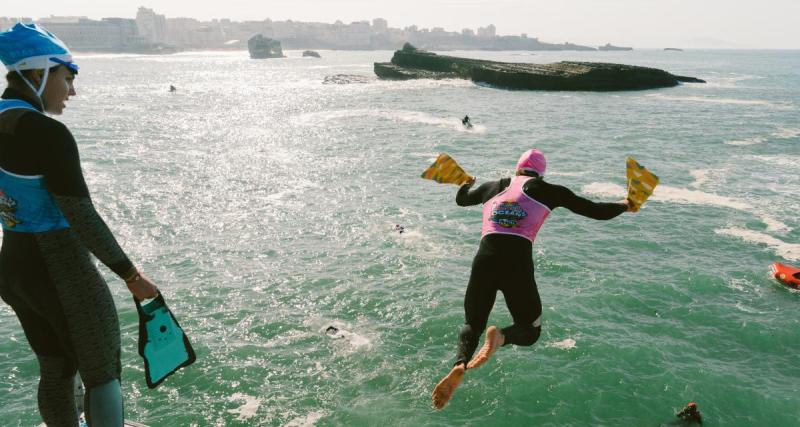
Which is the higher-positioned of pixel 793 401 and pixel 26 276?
pixel 26 276

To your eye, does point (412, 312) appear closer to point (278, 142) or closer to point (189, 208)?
point (189, 208)

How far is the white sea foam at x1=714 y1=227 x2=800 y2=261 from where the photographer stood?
19219mm

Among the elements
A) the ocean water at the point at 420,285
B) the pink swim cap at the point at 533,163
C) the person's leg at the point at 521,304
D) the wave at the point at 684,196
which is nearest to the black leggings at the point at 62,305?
the person's leg at the point at 521,304

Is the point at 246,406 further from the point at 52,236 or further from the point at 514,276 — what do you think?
the point at 52,236

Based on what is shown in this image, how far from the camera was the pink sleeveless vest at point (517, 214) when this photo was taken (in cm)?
579

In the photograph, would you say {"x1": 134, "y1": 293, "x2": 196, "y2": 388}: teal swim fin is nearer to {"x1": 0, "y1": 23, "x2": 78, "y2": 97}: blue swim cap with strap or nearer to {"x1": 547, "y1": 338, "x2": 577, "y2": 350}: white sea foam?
{"x1": 0, "y1": 23, "x2": 78, "y2": 97}: blue swim cap with strap

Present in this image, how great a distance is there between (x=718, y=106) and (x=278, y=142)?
5456 cm

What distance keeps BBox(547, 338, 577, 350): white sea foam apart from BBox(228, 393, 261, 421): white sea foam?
7.35 meters

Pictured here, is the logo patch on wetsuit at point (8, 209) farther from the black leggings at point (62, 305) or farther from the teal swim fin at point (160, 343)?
the teal swim fin at point (160, 343)

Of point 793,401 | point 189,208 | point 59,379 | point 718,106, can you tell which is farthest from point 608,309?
point 718,106

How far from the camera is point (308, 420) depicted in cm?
1017

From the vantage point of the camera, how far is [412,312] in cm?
1466

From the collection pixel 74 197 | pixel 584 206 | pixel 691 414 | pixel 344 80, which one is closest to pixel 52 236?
pixel 74 197

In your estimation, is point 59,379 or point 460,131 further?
point 460,131
